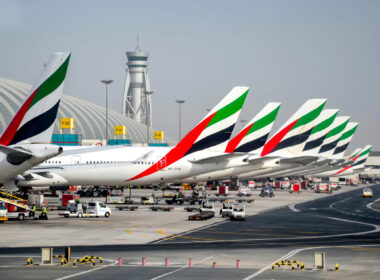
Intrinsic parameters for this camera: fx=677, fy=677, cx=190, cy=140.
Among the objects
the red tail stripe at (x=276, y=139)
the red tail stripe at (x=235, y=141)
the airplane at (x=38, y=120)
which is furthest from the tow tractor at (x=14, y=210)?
the red tail stripe at (x=276, y=139)

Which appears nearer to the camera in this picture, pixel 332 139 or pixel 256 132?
pixel 256 132

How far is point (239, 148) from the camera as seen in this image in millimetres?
93250

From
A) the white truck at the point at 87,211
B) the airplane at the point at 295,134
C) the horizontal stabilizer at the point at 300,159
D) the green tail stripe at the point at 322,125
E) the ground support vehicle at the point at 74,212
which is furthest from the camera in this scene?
the green tail stripe at the point at 322,125

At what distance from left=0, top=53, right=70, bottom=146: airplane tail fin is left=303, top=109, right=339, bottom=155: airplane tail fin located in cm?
8085

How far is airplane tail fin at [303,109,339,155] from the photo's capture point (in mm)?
126875

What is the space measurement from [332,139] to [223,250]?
10991 centimetres

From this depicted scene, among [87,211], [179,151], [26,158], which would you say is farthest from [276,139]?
[26,158]

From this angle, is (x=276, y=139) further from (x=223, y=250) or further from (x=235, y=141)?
(x=223, y=250)

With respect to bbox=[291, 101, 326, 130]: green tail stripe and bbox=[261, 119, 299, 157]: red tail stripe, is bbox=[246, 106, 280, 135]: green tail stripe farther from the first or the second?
bbox=[291, 101, 326, 130]: green tail stripe

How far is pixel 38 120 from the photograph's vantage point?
4681cm

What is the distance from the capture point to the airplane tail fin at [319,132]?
127 m

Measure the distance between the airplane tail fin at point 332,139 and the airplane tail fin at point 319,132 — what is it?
29.5 ft

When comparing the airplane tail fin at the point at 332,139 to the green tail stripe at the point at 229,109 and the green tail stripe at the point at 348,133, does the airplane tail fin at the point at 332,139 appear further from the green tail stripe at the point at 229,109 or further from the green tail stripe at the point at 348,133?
the green tail stripe at the point at 229,109

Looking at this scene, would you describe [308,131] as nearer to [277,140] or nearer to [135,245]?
[277,140]
